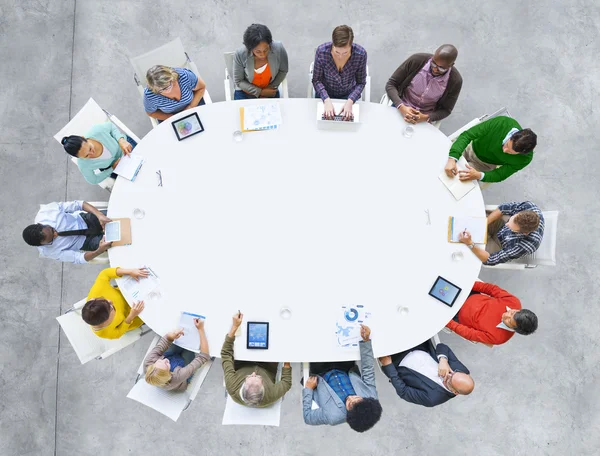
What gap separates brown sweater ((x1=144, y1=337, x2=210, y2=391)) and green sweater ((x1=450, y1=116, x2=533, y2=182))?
7.37 ft

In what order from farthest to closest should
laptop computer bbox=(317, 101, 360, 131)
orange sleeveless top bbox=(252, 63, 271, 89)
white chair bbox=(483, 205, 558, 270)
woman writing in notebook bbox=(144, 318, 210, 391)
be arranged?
orange sleeveless top bbox=(252, 63, 271, 89), laptop computer bbox=(317, 101, 360, 131), white chair bbox=(483, 205, 558, 270), woman writing in notebook bbox=(144, 318, 210, 391)

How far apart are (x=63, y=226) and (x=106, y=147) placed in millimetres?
621

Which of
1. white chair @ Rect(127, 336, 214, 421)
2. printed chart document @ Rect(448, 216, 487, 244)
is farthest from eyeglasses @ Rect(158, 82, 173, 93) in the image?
printed chart document @ Rect(448, 216, 487, 244)

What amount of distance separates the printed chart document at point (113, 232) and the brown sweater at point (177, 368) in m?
0.76

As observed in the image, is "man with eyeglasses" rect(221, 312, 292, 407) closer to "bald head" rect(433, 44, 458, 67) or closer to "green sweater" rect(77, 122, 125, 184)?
"green sweater" rect(77, 122, 125, 184)

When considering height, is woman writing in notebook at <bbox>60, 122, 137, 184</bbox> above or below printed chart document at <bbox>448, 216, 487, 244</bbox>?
above

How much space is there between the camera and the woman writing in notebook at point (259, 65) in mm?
2710

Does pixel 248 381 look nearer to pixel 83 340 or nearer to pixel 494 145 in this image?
pixel 83 340

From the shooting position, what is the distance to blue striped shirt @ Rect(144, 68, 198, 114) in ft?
9.71

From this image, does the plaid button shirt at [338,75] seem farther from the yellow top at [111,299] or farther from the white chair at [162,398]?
the white chair at [162,398]

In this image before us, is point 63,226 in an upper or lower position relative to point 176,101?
lower

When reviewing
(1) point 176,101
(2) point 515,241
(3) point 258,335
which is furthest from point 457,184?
(1) point 176,101

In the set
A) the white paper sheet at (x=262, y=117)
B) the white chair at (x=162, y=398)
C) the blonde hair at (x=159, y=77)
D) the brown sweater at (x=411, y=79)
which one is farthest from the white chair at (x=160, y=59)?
the white chair at (x=162, y=398)

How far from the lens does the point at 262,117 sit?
2.97m
